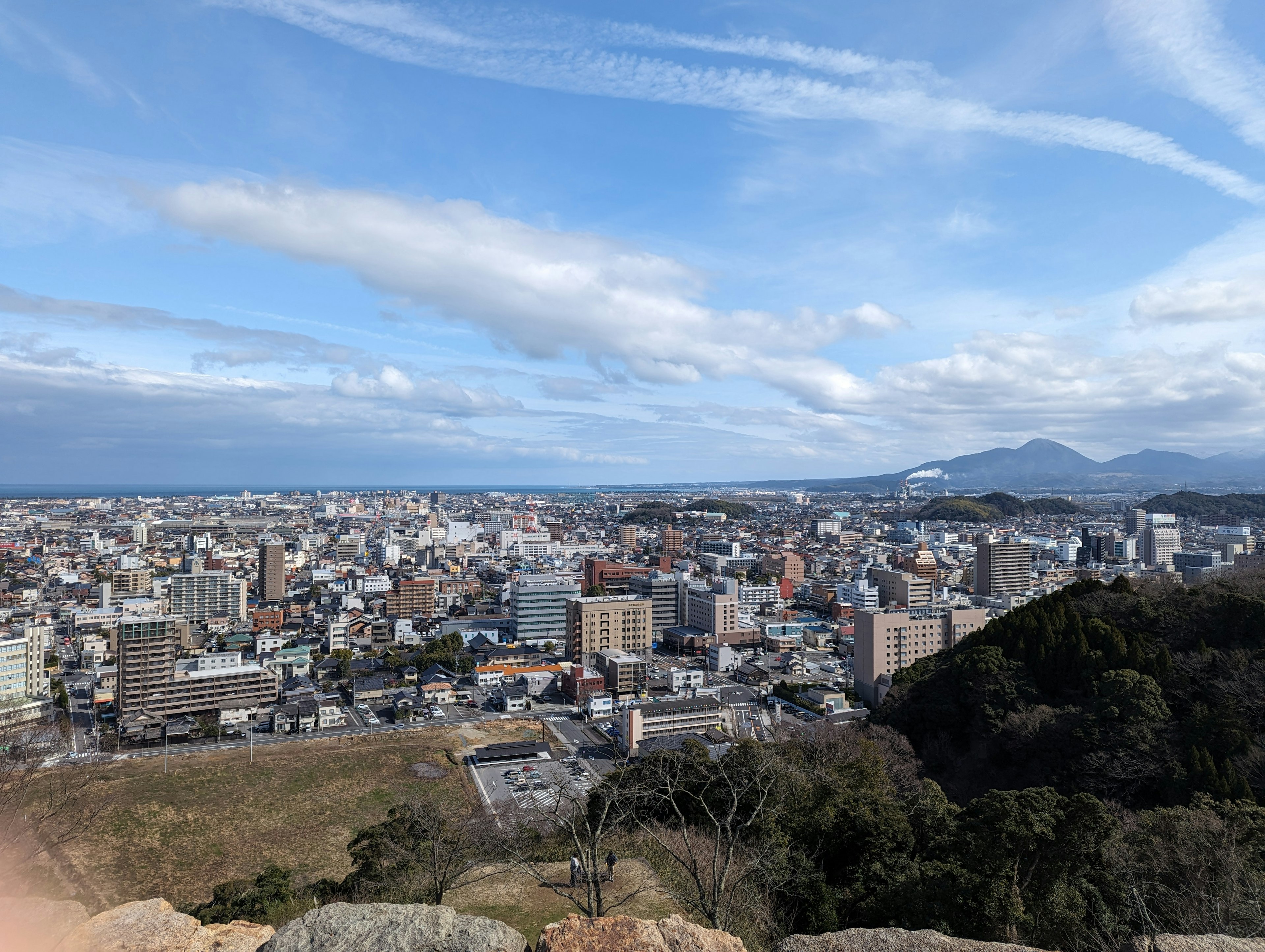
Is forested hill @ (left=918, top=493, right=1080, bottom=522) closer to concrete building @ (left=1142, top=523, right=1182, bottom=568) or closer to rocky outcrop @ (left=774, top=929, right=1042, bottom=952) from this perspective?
concrete building @ (left=1142, top=523, right=1182, bottom=568)

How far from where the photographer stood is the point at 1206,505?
57.7 metres

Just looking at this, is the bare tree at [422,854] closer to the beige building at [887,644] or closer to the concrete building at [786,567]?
the beige building at [887,644]

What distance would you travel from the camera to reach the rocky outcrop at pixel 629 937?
8.07 feet

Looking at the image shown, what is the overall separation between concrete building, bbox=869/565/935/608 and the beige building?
24.4ft

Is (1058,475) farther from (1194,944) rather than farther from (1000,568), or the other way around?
(1194,944)

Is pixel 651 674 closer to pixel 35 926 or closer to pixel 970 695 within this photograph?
pixel 970 695

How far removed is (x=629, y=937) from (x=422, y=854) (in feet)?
14.2

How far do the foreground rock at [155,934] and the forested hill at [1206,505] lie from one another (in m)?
69.2

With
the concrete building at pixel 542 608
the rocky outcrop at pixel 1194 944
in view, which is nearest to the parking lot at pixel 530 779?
the rocky outcrop at pixel 1194 944

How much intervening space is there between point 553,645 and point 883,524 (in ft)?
145

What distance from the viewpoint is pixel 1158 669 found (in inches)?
359

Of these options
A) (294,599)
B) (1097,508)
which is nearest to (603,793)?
(294,599)

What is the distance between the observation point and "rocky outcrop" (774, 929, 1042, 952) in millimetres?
2703

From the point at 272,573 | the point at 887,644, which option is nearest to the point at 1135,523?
the point at 887,644
